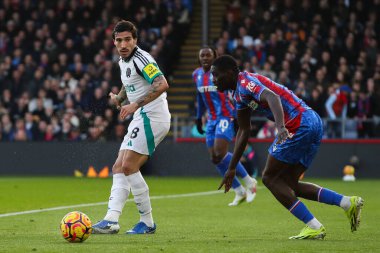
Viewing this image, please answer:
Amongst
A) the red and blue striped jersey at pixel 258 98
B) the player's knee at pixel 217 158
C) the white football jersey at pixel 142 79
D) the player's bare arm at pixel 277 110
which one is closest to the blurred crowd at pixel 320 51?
the player's knee at pixel 217 158

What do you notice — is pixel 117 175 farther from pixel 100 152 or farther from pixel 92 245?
pixel 100 152

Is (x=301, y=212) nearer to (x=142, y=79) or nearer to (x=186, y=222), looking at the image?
(x=142, y=79)

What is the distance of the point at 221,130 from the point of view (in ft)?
50.0

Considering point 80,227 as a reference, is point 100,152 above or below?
below

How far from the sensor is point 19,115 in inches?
1002

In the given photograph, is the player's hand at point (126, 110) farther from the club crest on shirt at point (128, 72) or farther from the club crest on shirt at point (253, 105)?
the club crest on shirt at point (253, 105)

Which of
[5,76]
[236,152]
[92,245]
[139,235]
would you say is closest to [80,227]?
[92,245]

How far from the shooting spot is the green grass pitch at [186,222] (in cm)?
869

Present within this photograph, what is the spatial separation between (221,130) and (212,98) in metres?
0.54

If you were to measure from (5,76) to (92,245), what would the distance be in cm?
1845

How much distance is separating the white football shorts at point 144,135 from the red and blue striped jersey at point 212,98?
5008 millimetres

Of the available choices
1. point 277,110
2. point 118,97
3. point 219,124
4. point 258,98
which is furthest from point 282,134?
point 219,124

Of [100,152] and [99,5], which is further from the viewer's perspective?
[99,5]

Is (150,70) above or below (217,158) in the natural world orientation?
above
